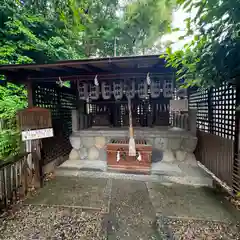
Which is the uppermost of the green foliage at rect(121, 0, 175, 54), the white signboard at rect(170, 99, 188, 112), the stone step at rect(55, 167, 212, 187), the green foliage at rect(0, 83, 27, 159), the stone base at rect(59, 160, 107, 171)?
the green foliage at rect(121, 0, 175, 54)

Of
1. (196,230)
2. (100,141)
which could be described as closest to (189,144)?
(196,230)

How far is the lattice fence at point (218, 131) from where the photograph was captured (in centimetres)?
293

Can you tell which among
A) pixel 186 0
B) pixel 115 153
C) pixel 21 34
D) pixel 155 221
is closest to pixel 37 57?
pixel 21 34

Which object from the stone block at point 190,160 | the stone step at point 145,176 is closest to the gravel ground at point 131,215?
the stone step at point 145,176

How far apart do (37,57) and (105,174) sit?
21.6 feet

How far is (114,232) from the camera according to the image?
1.96 meters

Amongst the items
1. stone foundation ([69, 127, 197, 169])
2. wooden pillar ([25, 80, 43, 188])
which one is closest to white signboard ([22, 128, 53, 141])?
wooden pillar ([25, 80, 43, 188])

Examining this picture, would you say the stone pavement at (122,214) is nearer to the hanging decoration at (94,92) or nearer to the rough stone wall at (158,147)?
the rough stone wall at (158,147)

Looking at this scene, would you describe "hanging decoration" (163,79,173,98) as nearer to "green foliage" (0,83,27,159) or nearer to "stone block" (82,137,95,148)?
"stone block" (82,137,95,148)

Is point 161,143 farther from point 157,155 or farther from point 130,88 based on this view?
point 130,88

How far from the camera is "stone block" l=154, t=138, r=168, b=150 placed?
4176 millimetres

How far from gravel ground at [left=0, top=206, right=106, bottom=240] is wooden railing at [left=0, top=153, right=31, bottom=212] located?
0.29 m

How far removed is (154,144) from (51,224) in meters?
3.00

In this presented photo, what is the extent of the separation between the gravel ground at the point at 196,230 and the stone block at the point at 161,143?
2162 millimetres
